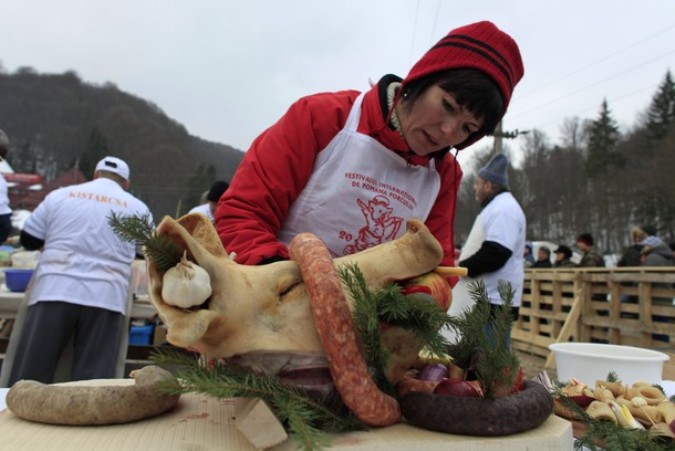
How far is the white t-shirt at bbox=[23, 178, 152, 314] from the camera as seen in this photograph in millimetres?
2840

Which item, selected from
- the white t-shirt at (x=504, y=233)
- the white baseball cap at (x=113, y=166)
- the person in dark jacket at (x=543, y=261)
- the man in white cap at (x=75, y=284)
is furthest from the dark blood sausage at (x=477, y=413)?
the person in dark jacket at (x=543, y=261)

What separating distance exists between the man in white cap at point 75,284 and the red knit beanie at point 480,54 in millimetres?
2115

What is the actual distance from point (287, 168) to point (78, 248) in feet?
7.08

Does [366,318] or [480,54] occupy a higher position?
[480,54]

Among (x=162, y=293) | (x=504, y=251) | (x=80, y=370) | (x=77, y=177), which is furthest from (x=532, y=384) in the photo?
(x=77, y=177)

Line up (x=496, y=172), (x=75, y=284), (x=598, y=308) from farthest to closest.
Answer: (x=598, y=308)
(x=496, y=172)
(x=75, y=284)

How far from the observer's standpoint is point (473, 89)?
1063 millimetres

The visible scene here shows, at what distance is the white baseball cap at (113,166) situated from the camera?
10.2 ft

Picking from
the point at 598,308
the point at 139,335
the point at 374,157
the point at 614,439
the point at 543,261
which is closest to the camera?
the point at 614,439

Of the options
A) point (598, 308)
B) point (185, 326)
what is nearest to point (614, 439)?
point (185, 326)

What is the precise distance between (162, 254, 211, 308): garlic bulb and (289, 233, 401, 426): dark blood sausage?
151 mm

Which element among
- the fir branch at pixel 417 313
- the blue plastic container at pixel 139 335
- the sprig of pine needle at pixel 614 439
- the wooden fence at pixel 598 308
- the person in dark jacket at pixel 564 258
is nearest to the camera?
the fir branch at pixel 417 313

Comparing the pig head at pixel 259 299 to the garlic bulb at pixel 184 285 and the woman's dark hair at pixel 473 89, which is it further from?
the woman's dark hair at pixel 473 89

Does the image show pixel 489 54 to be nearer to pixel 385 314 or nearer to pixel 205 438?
pixel 385 314
